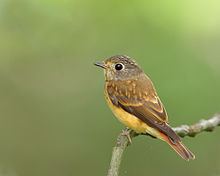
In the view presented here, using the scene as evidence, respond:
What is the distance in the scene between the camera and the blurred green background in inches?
341

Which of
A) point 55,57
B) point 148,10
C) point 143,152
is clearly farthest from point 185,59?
A: point 55,57

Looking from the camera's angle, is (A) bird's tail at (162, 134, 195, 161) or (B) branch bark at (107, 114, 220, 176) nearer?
(B) branch bark at (107, 114, 220, 176)

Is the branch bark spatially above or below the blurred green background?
below

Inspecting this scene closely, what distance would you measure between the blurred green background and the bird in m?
1.43

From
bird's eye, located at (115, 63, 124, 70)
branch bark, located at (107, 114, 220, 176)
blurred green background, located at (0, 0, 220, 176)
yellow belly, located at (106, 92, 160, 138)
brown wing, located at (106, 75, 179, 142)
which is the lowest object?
branch bark, located at (107, 114, 220, 176)

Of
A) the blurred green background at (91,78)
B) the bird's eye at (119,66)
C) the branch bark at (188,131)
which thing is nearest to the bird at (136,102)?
the bird's eye at (119,66)

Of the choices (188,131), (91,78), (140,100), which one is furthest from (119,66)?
(91,78)

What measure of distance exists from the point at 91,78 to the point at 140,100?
10.5ft

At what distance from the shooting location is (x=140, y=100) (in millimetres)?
6941

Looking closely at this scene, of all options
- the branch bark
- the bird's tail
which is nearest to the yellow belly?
the bird's tail

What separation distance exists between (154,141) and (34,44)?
97.9 inches

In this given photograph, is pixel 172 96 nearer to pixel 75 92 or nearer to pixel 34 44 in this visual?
pixel 75 92

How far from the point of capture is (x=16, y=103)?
9.83 metres

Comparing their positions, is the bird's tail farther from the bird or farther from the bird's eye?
the bird's eye
